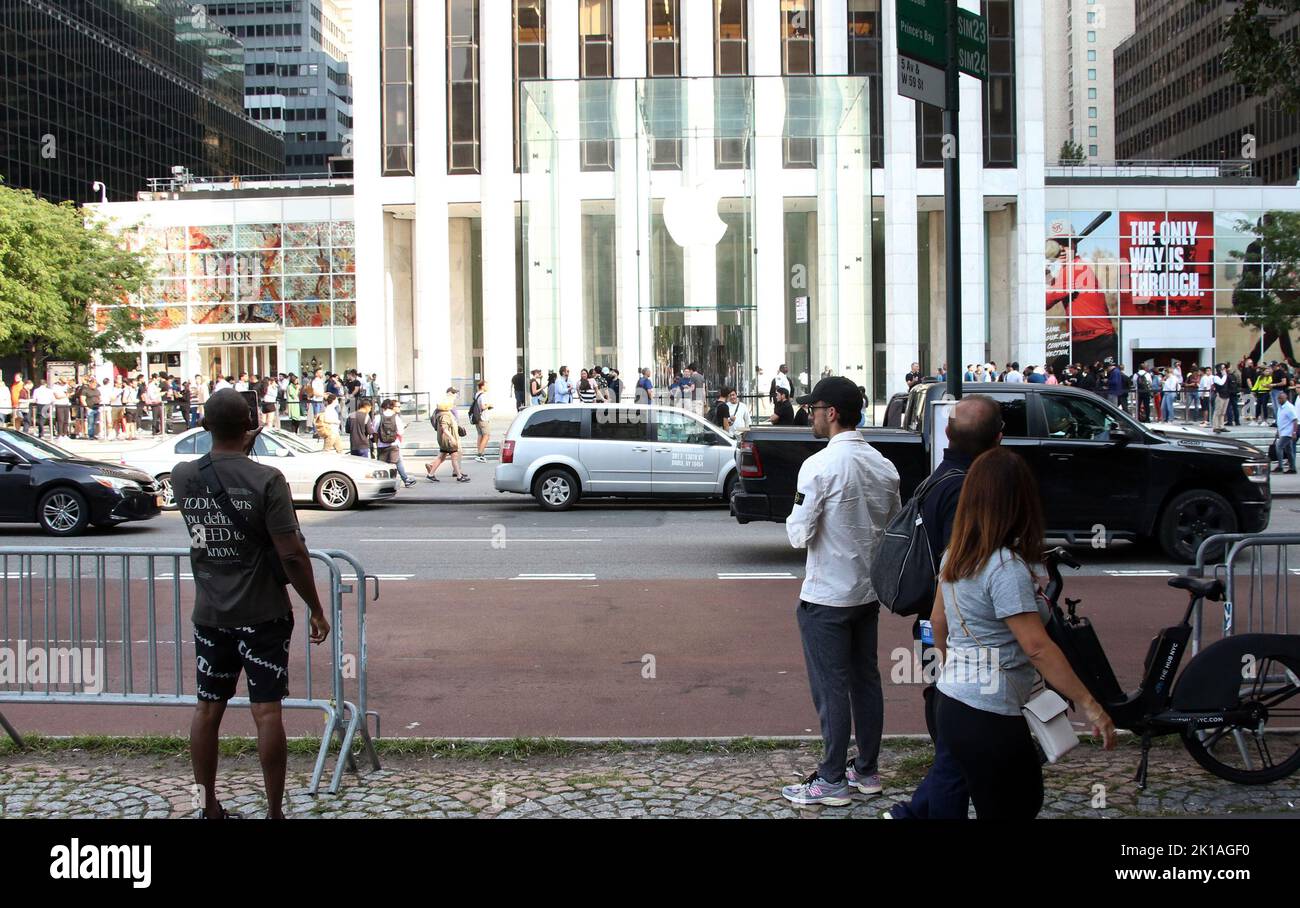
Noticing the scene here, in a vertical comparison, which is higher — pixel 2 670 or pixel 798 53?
pixel 798 53

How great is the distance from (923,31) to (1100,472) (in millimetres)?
7525

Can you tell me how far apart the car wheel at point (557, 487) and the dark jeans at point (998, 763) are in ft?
51.5

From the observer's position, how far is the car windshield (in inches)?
645

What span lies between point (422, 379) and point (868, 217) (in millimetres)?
23543

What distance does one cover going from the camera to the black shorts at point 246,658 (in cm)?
506

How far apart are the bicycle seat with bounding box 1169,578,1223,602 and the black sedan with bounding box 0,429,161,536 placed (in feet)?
46.2

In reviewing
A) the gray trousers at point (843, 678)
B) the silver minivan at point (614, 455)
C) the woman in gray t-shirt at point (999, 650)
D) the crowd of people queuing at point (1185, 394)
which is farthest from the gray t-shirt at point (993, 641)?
the crowd of people queuing at point (1185, 394)

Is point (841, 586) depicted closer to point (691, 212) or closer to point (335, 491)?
point (335, 491)

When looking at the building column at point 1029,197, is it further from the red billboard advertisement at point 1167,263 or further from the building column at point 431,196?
the building column at point 431,196

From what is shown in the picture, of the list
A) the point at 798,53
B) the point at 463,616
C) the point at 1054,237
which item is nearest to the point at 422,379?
the point at 798,53

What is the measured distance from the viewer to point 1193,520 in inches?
519

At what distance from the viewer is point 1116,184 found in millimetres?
52562
